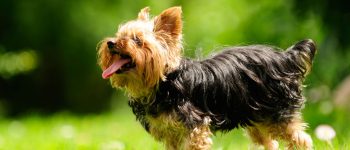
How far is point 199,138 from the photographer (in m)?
6.12

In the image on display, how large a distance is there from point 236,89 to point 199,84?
0.30m

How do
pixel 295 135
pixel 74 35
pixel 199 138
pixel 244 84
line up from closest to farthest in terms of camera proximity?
pixel 199 138 → pixel 244 84 → pixel 295 135 → pixel 74 35

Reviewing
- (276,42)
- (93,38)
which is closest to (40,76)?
(93,38)

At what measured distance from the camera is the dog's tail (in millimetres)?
6812

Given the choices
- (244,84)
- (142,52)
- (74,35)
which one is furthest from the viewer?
(74,35)

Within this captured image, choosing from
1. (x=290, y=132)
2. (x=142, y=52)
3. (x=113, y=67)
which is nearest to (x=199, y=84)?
(x=142, y=52)

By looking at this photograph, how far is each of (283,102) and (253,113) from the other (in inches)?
11.6

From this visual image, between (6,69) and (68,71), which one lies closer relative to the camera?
(68,71)

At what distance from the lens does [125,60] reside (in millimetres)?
6012

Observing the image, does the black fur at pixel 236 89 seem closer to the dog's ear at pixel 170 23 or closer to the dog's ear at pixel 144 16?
the dog's ear at pixel 170 23

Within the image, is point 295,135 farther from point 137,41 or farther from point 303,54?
point 137,41

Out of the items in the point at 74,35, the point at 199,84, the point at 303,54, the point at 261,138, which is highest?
the point at 199,84

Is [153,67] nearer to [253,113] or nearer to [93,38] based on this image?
[253,113]

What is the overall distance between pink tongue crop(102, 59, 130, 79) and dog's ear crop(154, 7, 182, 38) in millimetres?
369
